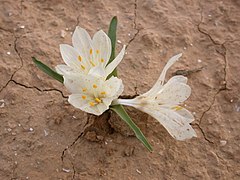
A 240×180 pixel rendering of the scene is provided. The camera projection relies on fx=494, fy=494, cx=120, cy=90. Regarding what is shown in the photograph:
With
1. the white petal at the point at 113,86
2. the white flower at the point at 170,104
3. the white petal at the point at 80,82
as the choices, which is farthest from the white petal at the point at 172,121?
the white petal at the point at 80,82

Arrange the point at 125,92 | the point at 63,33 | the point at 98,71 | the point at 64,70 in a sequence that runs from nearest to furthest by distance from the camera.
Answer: the point at 98,71
the point at 64,70
the point at 125,92
the point at 63,33

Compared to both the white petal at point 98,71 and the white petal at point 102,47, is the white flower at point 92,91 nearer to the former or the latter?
the white petal at point 98,71

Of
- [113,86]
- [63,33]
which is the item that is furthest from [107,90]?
[63,33]

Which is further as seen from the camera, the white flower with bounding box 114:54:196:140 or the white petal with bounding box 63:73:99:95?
the white flower with bounding box 114:54:196:140

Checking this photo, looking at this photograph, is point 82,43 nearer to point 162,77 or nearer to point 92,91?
point 92,91

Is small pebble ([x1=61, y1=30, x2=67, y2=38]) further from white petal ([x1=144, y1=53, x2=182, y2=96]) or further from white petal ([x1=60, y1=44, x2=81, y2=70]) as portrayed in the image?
white petal ([x1=144, y1=53, x2=182, y2=96])

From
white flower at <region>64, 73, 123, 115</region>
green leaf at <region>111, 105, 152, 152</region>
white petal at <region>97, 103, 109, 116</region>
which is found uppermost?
white flower at <region>64, 73, 123, 115</region>

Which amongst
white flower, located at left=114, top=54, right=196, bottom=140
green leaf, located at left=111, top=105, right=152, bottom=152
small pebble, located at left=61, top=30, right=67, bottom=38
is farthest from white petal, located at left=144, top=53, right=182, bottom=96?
small pebble, located at left=61, top=30, right=67, bottom=38

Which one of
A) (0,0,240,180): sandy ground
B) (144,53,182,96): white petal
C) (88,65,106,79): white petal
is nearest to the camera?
(88,65,106,79): white petal
